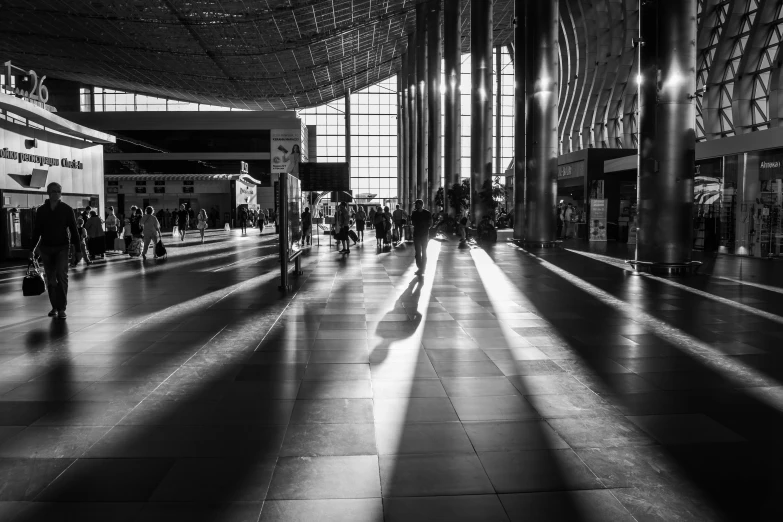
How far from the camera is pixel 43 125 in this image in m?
20.0

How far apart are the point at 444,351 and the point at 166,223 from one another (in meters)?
Result: 43.0

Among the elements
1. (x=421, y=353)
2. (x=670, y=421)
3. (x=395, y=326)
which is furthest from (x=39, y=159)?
(x=670, y=421)

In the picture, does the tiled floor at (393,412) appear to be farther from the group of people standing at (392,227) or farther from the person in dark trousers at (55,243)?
the group of people standing at (392,227)

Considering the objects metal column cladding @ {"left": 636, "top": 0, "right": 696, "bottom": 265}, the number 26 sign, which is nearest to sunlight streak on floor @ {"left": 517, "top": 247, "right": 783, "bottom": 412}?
metal column cladding @ {"left": 636, "top": 0, "right": 696, "bottom": 265}

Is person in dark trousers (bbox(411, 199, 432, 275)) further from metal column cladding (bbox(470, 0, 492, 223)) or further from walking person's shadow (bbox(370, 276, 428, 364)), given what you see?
metal column cladding (bbox(470, 0, 492, 223))

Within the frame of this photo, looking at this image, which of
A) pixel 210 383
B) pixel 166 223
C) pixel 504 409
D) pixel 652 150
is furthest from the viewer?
pixel 166 223

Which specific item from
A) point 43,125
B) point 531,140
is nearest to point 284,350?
point 43,125

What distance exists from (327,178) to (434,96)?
19553mm

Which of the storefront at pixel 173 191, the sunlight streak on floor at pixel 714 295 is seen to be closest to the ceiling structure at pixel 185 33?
the storefront at pixel 173 191

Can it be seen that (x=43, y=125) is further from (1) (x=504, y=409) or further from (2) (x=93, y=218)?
(1) (x=504, y=409)

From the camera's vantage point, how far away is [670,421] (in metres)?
4.34

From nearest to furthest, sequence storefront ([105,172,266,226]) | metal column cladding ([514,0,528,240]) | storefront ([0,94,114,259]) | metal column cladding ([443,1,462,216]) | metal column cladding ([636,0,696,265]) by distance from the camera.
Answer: metal column cladding ([636,0,696,265]) → storefront ([0,94,114,259]) → metal column cladding ([514,0,528,240]) → metal column cladding ([443,1,462,216]) → storefront ([105,172,266,226])

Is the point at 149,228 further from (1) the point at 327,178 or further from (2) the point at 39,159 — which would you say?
(1) the point at 327,178

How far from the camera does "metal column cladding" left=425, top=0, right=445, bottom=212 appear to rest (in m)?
45.6
